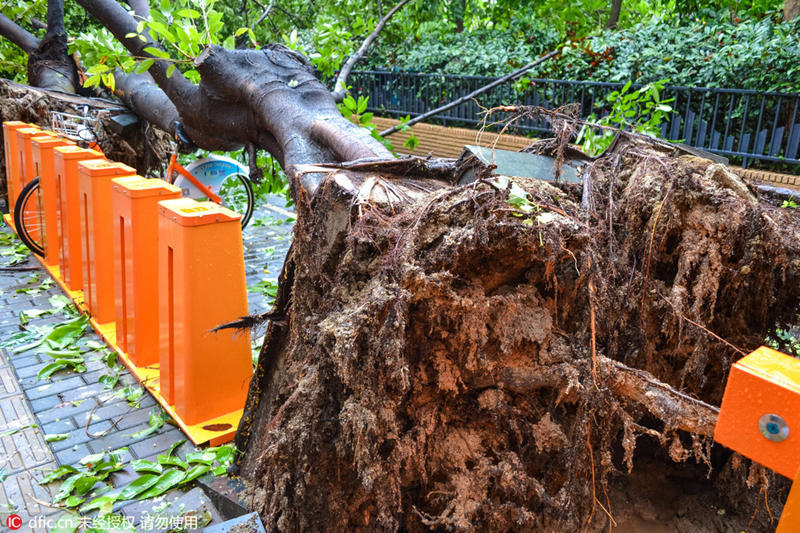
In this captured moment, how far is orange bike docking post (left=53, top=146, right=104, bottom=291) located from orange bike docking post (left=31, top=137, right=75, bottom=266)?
0.69 feet

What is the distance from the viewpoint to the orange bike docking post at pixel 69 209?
17.7 ft

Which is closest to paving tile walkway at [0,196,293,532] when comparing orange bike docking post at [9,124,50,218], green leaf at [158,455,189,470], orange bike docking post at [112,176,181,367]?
green leaf at [158,455,189,470]

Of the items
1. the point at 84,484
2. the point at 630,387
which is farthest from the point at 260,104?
the point at 630,387

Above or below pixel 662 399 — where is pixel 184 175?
below

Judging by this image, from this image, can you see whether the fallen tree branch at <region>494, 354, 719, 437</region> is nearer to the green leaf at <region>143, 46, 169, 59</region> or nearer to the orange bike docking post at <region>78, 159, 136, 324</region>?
the green leaf at <region>143, 46, 169, 59</region>

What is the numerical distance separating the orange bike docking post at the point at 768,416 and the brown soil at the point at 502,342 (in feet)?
2.56

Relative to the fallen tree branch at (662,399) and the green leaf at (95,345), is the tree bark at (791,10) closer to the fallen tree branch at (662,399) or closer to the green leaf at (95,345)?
the fallen tree branch at (662,399)

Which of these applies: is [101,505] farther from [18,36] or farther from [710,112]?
[18,36]

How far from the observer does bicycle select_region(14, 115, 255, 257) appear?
6.63 meters

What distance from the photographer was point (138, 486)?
10.7 feet

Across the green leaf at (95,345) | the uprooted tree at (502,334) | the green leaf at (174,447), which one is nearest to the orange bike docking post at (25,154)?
the green leaf at (95,345)

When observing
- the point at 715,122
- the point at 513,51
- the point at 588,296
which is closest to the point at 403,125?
the point at 588,296

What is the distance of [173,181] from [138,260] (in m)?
3.57

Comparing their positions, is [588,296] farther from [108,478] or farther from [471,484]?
[108,478]
